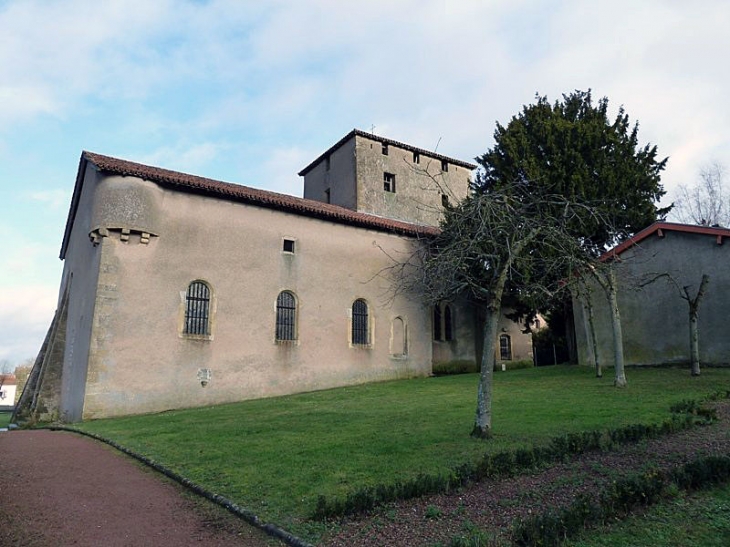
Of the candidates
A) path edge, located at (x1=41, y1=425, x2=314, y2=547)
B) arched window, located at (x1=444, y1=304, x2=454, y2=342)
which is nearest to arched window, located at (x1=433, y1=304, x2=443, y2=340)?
arched window, located at (x1=444, y1=304, x2=454, y2=342)

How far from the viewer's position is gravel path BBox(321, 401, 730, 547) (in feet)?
17.7

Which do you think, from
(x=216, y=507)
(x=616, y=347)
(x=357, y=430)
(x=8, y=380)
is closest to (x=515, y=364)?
(x=616, y=347)

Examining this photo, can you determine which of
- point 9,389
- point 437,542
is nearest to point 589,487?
point 437,542

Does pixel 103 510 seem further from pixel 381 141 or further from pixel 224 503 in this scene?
pixel 381 141

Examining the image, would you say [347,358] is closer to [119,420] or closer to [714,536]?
[119,420]

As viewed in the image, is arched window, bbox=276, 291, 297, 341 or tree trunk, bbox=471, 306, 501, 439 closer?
tree trunk, bbox=471, 306, 501, 439

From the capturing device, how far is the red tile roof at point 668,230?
1802 centimetres

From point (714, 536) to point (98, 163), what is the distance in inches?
764

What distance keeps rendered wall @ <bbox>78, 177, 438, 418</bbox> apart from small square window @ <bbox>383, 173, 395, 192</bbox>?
21.5 ft

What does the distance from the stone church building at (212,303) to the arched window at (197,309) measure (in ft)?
0.13

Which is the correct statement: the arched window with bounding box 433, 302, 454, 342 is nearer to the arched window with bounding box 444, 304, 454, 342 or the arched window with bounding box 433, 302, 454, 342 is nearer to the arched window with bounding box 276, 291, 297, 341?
the arched window with bounding box 444, 304, 454, 342

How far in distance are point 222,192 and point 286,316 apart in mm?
5622

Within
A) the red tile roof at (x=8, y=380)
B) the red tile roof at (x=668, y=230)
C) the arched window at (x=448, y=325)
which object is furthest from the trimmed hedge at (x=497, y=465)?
the red tile roof at (x=8, y=380)

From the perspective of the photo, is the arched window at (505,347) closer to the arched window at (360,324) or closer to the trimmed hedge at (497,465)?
the arched window at (360,324)
